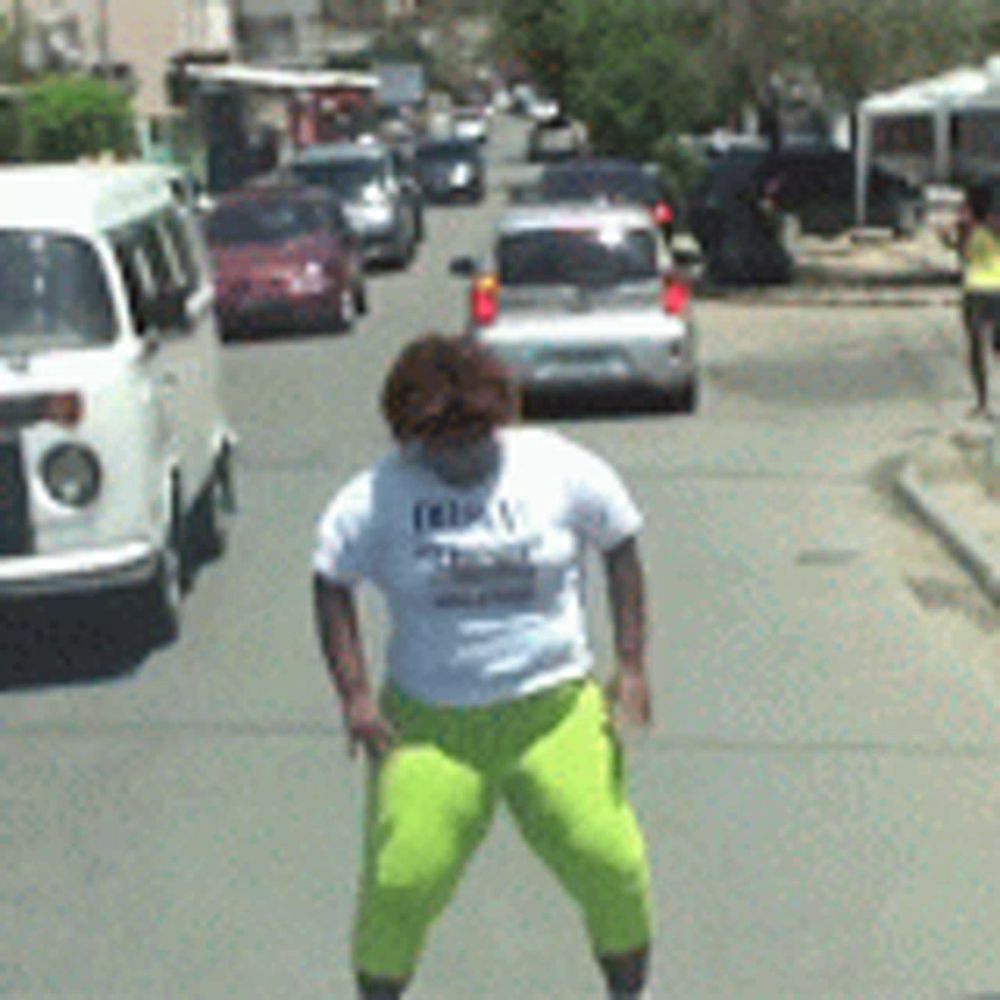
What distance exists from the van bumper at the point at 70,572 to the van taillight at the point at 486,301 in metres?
9.38

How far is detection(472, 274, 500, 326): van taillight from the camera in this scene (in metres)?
19.9

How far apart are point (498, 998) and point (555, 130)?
85.1m

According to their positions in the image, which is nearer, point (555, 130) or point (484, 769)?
point (484, 769)

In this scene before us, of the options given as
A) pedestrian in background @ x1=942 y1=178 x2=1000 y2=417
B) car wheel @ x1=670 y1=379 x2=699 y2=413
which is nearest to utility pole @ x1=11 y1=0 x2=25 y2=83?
car wheel @ x1=670 y1=379 x2=699 y2=413

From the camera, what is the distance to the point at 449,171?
58688 millimetres

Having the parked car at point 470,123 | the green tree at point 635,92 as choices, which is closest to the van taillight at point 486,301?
the green tree at point 635,92

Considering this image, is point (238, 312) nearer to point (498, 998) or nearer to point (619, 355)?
point (619, 355)

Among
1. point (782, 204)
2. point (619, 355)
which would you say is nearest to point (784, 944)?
point (619, 355)

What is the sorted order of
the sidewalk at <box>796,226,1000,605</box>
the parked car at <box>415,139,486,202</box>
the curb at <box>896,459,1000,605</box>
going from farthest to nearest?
the parked car at <box>415,139,486,202</box>, the sidewalk at <box>796,226,1000,605</box>, the curb at <box>896,459,1000,605</box>

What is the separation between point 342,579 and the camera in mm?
5496

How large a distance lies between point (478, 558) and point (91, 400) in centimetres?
546

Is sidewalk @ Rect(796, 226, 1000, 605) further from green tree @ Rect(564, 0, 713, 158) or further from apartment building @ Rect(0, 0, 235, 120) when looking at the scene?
apartment building @ Rect(0, 0, 235, 120)

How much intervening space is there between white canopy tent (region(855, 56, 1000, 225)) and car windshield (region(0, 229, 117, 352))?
22.0m

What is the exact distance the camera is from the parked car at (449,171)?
58.5 metres
